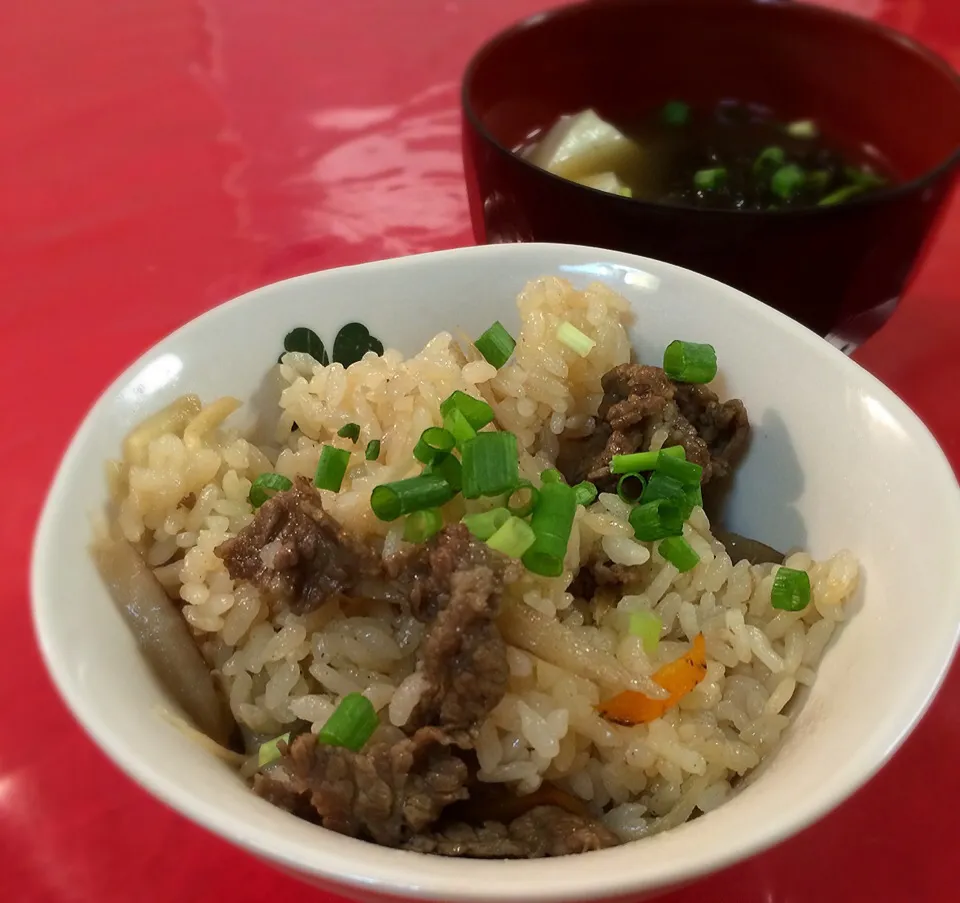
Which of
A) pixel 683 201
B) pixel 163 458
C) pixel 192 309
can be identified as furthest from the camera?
pixel 192 309

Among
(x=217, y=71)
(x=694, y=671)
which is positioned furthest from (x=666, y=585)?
(x=217, y=71)

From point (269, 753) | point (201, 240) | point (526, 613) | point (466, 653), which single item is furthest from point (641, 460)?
point (201, 240)

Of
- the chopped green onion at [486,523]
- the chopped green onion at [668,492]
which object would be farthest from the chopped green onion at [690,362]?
the chopped green onion at [486,523]

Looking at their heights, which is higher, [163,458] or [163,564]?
[163,458]

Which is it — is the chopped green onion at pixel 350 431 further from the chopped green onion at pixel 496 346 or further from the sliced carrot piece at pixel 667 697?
the sliced carrot piece at pixel 667 697

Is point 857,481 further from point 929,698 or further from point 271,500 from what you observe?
point 271,500

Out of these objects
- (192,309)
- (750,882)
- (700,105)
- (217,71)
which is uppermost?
(700,105)

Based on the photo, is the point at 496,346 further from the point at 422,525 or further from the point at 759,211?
the point at 759,211

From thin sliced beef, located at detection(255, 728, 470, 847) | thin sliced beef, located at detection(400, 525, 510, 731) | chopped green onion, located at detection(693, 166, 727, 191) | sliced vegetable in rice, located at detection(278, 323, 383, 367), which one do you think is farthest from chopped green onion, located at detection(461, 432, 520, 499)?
chopped green onion, located at detection(693, 166, 727, 191)
